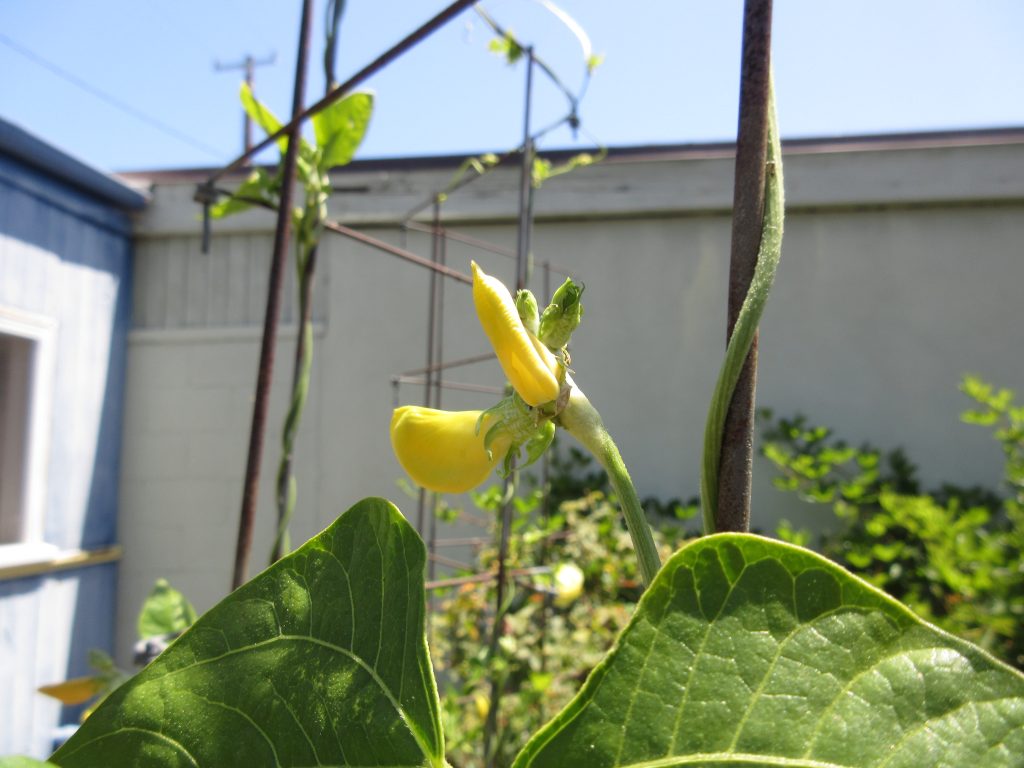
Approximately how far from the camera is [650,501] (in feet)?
7.69

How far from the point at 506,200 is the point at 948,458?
161 centimetres

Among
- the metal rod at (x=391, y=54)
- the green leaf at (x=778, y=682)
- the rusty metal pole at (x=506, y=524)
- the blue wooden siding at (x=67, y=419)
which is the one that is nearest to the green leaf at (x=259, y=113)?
the metal rod at (x=391, y=54)

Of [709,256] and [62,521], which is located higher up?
[709,256]

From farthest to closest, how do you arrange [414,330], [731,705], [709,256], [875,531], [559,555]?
[414,330] < [709,256] < [559,555] < [875,531] < [731,705]

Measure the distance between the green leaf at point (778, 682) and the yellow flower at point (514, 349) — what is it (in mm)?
70

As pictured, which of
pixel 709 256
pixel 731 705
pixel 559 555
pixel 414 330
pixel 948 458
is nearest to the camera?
pixel 731 705

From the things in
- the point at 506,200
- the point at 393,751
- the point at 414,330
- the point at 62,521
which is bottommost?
the point at 62,521

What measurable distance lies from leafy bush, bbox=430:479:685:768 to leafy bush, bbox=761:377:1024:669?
17.0 inches

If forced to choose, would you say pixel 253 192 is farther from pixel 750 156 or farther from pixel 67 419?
pixel 67 419

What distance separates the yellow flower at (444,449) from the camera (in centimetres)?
27

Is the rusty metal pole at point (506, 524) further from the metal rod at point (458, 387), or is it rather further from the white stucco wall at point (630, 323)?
the white stucco wall at point (630, 323)

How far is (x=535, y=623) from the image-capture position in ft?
6.12

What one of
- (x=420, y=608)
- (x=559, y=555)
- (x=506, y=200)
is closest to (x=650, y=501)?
(x=559, y=555)

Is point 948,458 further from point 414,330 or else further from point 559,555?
point 414,330
